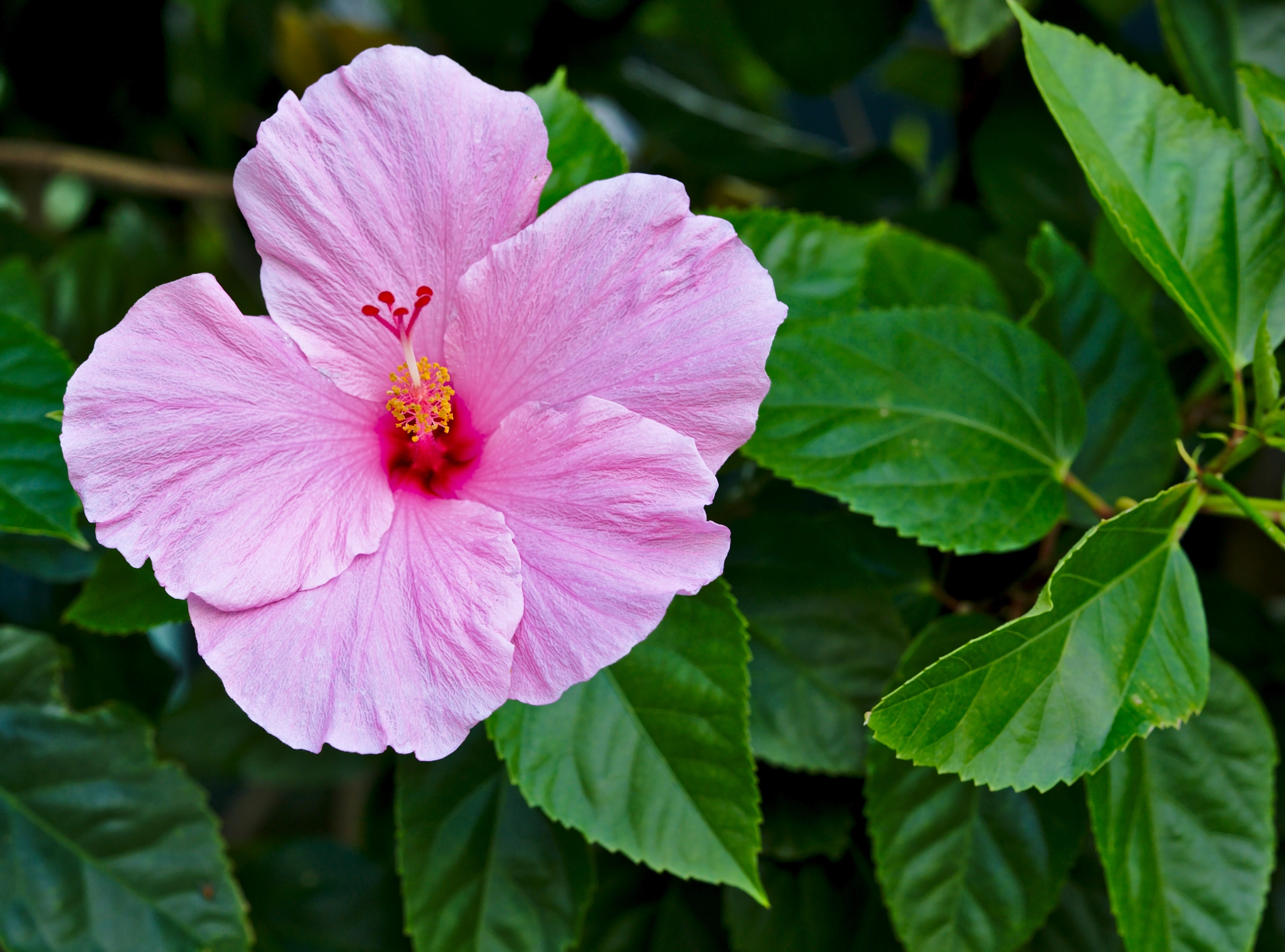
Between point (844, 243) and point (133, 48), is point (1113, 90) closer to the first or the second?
point (844, 243)

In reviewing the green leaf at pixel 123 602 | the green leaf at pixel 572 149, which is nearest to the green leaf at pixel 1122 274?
the green leaf at pixel 572 149

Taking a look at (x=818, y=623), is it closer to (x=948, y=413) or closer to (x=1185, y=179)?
(x=948, y=413)

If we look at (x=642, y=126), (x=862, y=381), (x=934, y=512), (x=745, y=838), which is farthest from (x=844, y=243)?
(x=642, y=126)

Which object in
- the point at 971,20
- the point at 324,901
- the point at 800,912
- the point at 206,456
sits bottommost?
the point at 324,901

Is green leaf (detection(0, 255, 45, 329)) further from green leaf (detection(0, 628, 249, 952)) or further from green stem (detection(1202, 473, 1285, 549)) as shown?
green stem (detection(1202, 473, 1285, 549))

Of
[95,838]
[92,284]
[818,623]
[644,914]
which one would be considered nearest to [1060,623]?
[818,623]

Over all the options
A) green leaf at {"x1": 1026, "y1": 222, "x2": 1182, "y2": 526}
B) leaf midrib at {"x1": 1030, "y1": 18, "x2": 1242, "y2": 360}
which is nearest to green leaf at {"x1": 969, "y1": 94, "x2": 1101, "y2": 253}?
green leaf at {"x1": 1026, "y1": 222, "x2": 1182, "y2": 526}
